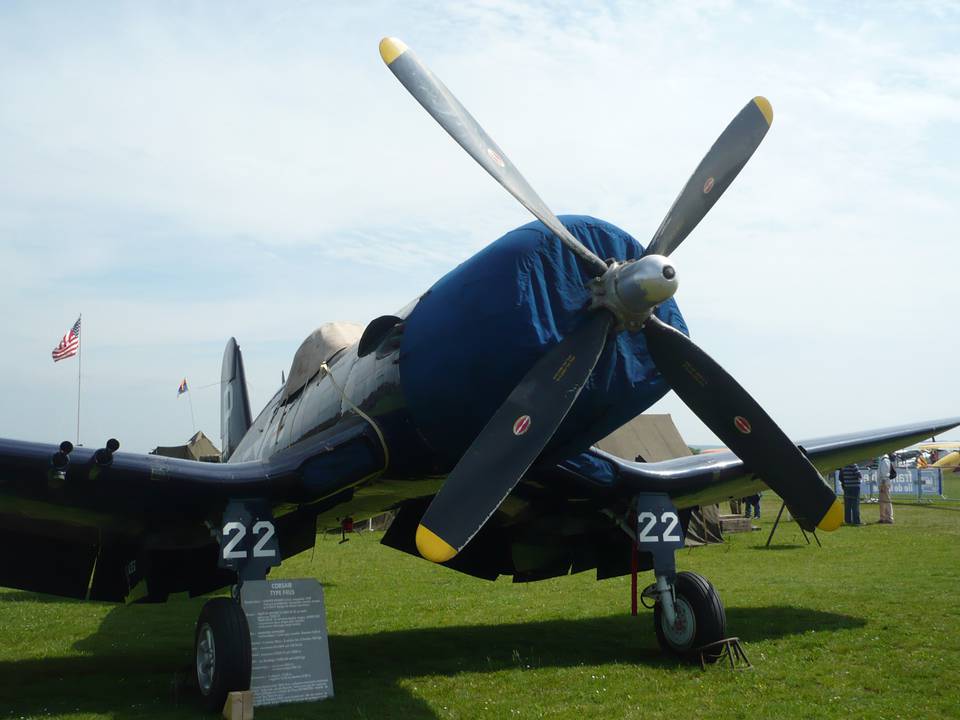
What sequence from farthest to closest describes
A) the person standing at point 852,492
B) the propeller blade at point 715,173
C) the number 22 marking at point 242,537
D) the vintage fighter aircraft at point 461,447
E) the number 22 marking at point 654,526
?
the person standing at point 852,492, the number 22 marking at point 654,526, the number 22 marking at point 242,537, the propeller blade at point 715,173, the vintage fighter aircraft at point 461,447

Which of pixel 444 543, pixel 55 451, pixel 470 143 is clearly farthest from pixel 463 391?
pixel 55 451

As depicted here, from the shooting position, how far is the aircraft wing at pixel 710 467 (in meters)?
8.05

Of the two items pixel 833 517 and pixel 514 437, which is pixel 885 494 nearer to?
pixel 833 517

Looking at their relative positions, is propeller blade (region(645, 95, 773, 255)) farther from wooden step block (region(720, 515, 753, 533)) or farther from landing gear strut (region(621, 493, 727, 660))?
wooden step block (region(720, 515, 753, 533))

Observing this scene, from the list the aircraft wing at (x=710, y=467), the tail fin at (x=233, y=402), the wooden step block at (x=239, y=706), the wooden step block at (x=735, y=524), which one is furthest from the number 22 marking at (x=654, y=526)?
the wooden step block at (x=735, y=524)

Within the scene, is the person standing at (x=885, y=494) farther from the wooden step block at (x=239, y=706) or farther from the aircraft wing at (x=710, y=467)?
the wooden step block at (x=239, y=706)

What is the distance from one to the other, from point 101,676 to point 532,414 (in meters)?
4.58

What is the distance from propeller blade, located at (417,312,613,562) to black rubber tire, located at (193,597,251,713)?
1791 mm

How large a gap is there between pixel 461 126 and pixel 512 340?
144 cm

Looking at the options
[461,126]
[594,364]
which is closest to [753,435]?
[594,364]

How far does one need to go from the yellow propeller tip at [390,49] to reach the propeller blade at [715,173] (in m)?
2.08

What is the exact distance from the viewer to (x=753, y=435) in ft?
21.1

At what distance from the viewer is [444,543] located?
518 centimetres

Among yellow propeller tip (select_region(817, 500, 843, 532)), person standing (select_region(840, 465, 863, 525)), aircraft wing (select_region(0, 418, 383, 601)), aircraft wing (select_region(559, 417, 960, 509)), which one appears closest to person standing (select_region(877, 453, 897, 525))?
person standing (select_region(840, 465, 863, 525))
